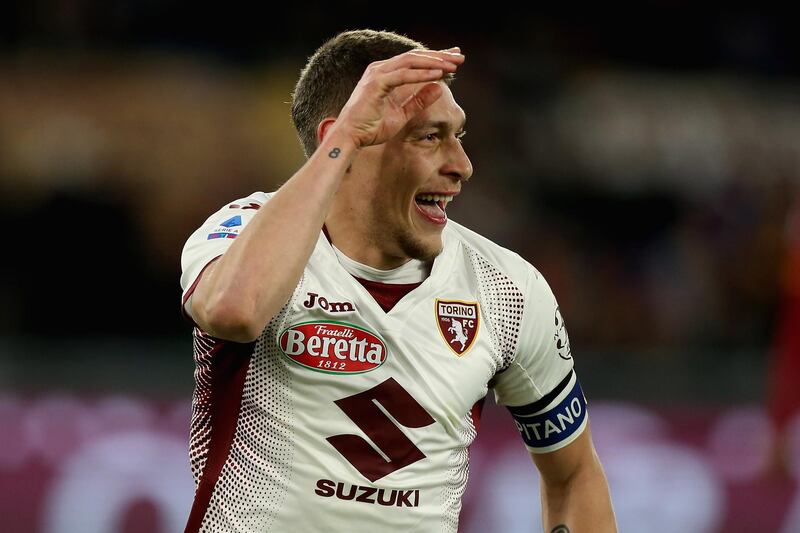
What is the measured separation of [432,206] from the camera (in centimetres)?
339

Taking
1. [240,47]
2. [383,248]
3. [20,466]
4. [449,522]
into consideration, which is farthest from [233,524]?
[240,47]

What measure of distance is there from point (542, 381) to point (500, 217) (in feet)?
23.0

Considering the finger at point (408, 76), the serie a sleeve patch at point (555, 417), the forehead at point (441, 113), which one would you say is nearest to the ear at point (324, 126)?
the forehead at point (441, 113)

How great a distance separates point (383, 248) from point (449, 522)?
0.73m

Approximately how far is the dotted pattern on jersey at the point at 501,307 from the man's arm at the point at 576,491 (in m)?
0.37

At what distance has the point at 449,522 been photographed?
133 inches

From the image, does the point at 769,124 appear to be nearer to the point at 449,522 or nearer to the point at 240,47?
the point at 240,47

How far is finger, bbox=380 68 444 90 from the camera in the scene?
9.77 feet

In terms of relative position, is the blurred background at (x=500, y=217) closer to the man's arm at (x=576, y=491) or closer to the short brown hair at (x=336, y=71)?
the man's arm at (x=576, y=491)

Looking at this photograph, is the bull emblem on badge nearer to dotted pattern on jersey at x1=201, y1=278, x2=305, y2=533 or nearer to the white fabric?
the white fabric

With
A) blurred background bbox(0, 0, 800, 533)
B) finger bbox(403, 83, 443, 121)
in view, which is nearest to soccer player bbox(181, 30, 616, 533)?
finger bbox(403, 83, 443, 121)

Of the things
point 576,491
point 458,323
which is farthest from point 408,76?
point 576,491

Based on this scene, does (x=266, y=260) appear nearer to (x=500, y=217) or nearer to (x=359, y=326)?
(x=359, y=326)

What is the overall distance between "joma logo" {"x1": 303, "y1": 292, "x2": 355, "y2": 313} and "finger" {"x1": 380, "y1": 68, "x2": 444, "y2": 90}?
57cm
